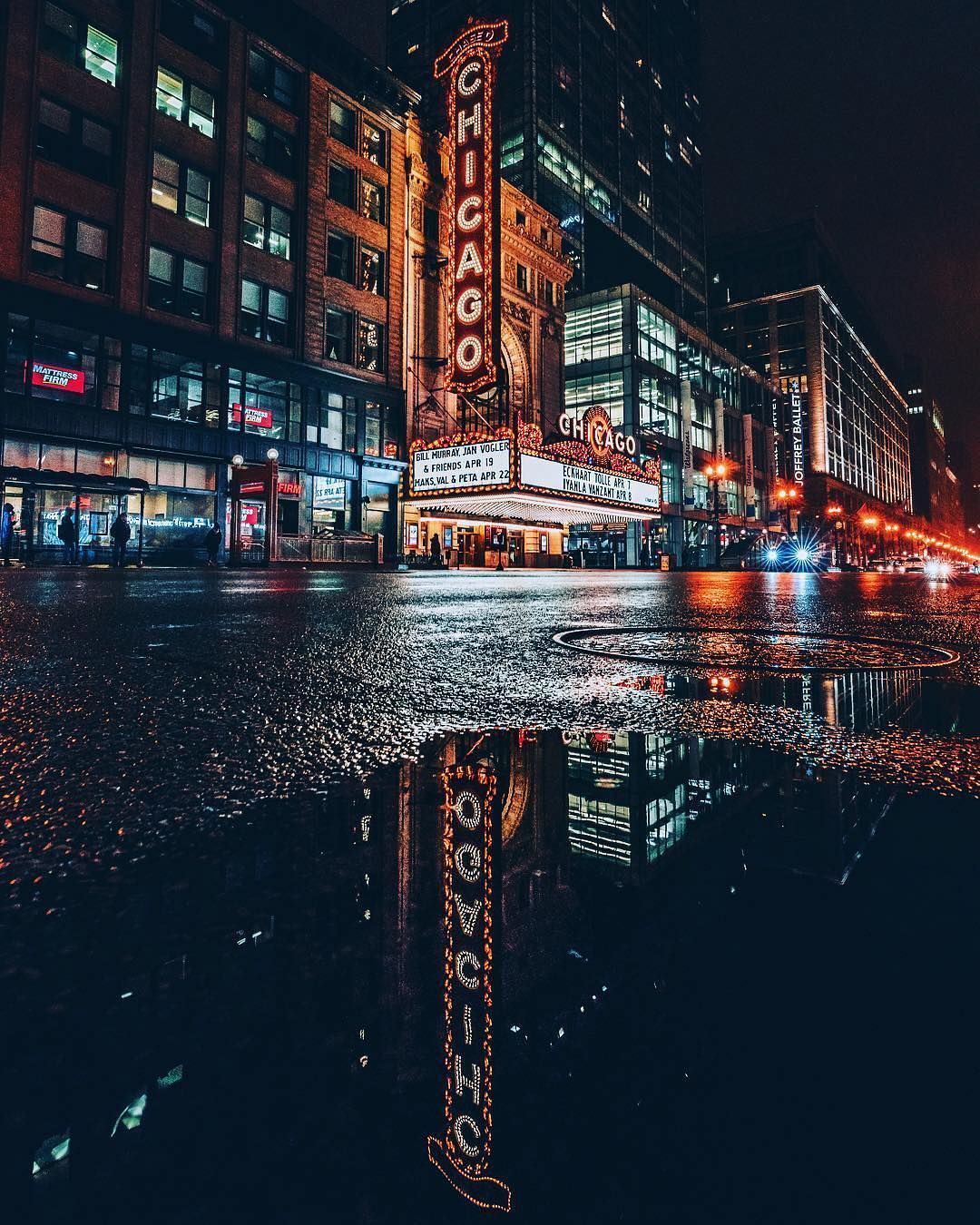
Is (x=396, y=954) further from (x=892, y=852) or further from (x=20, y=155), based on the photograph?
(x=20, y=155)

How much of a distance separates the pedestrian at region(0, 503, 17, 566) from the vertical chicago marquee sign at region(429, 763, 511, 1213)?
20922 millimetres

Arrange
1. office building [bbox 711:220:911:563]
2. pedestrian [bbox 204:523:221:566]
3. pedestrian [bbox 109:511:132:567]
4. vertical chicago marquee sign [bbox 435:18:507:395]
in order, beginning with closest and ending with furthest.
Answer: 1. pedestrian [bbox 109:511:132:567]
2. pedestrian [bbox 204:523:221:566]
3. vertical chicago marquee sign [bbox 435:18:507:395]
4. office building [bbox 711:220:911:563]

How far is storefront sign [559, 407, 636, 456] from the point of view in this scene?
88.4 feet

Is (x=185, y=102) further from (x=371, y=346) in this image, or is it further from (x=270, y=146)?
(x=371, y=346)

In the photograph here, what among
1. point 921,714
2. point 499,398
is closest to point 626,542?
point 499,398

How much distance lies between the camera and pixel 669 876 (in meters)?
1.00

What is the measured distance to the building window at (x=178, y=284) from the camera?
2269 centimetres

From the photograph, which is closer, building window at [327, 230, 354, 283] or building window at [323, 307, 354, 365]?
building window at [323, 307, 354, 365]

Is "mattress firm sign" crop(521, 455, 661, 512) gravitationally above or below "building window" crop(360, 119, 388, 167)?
below

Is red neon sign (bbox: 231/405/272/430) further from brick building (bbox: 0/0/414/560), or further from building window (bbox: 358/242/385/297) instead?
building window (bbox: 358/242/385/297)

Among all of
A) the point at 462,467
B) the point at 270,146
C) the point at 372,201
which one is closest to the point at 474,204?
the point at 372,201

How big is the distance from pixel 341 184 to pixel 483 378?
10131 millimetres

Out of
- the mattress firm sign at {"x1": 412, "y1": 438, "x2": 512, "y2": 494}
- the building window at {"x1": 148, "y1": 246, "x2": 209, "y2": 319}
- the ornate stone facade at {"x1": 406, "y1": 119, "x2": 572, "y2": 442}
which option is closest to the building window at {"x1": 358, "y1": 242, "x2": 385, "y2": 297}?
the ornate stone facade at {"x1": 406, "y1": 119, "x2": 572, "y2": 442}

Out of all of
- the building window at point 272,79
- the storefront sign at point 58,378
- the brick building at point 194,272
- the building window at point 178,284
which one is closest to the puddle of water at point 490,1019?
the brick building at point 194,272
